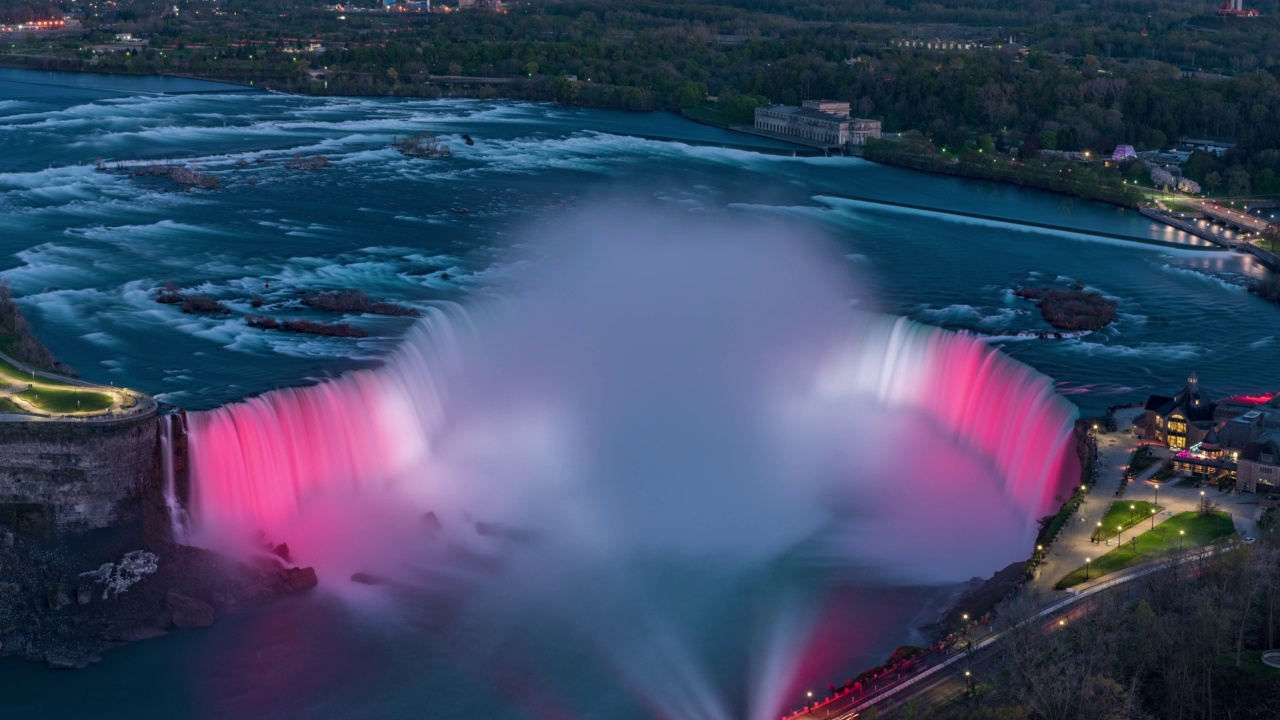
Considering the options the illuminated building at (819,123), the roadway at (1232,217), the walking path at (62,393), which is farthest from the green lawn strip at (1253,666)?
the illuminated building at (819,123)

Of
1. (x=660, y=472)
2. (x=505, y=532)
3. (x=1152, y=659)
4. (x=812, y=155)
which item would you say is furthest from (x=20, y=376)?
(x=812, y=155)

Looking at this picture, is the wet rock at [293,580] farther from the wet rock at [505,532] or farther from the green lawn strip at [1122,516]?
the green lawn strip at [1122,516]

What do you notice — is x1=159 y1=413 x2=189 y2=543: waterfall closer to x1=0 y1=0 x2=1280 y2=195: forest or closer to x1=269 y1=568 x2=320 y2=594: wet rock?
x1=269 y1=568 x2=320 y2=594: wet rock

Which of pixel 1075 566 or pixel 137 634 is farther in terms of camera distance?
pixel 1075 566

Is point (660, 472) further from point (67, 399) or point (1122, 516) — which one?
point (67, 399)

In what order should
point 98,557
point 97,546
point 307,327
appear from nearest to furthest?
point 98,557, point 97,546, point 307,327

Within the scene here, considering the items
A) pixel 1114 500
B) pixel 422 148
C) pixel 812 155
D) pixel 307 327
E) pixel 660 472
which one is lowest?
pixel 660 472

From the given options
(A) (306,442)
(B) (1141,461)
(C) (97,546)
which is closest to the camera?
(C) (97,546)

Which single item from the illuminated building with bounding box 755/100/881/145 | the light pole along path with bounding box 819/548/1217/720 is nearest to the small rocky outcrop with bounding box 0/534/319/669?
the light pole along path with bounding box 819/548/1217/720
